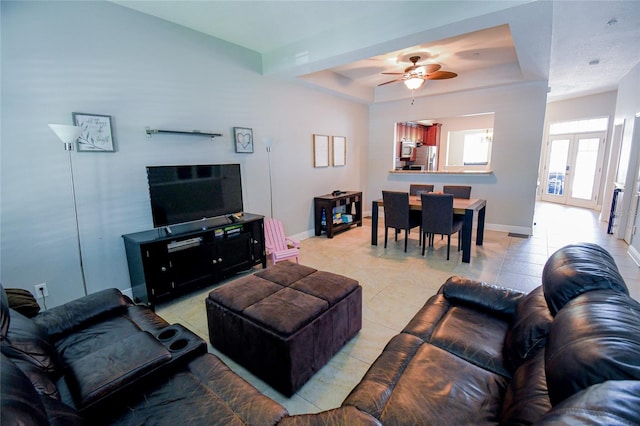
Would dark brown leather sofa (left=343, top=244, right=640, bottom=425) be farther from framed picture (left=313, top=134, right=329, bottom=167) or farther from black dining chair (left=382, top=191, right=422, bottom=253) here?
framed picture (left=313, top=134, right=329, bottom=167)

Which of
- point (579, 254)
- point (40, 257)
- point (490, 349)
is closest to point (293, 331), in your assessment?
point (490, 349)

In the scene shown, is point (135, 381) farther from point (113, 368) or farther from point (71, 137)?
point (71, 137)

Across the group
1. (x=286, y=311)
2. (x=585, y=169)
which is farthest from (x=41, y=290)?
(x=585, y=169)

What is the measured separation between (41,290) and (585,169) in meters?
10.7

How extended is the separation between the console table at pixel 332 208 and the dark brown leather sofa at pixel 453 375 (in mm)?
3454

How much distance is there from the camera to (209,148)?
3.68 meters

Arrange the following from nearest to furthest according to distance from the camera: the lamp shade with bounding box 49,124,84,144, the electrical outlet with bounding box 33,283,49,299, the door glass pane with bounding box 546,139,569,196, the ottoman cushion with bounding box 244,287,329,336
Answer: the ottoman cushion with bounding box 244,287,329,336 < the lamp shade with bounding box 49,124,84,144 < the electrical outlet with bounding box 33,283,49,299 < the door glass pane with bounding box 546,139,569,196

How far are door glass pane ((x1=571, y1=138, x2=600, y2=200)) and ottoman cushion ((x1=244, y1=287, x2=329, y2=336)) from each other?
8802 mm

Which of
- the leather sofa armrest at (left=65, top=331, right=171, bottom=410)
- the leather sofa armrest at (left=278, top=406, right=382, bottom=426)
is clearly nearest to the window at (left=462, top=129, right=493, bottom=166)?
the leather sofa armrest at (left=278, top=406, right=382, bottom=426)

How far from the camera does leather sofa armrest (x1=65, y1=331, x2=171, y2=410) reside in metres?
1.16

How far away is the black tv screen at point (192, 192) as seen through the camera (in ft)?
Answer: 9.66

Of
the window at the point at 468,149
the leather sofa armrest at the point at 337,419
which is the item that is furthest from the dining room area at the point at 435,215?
the window at the point at 468,149

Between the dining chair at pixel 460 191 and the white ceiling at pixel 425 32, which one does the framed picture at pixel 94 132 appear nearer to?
the white ceiling at pixel 425 32

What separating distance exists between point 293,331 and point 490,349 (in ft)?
3.53
